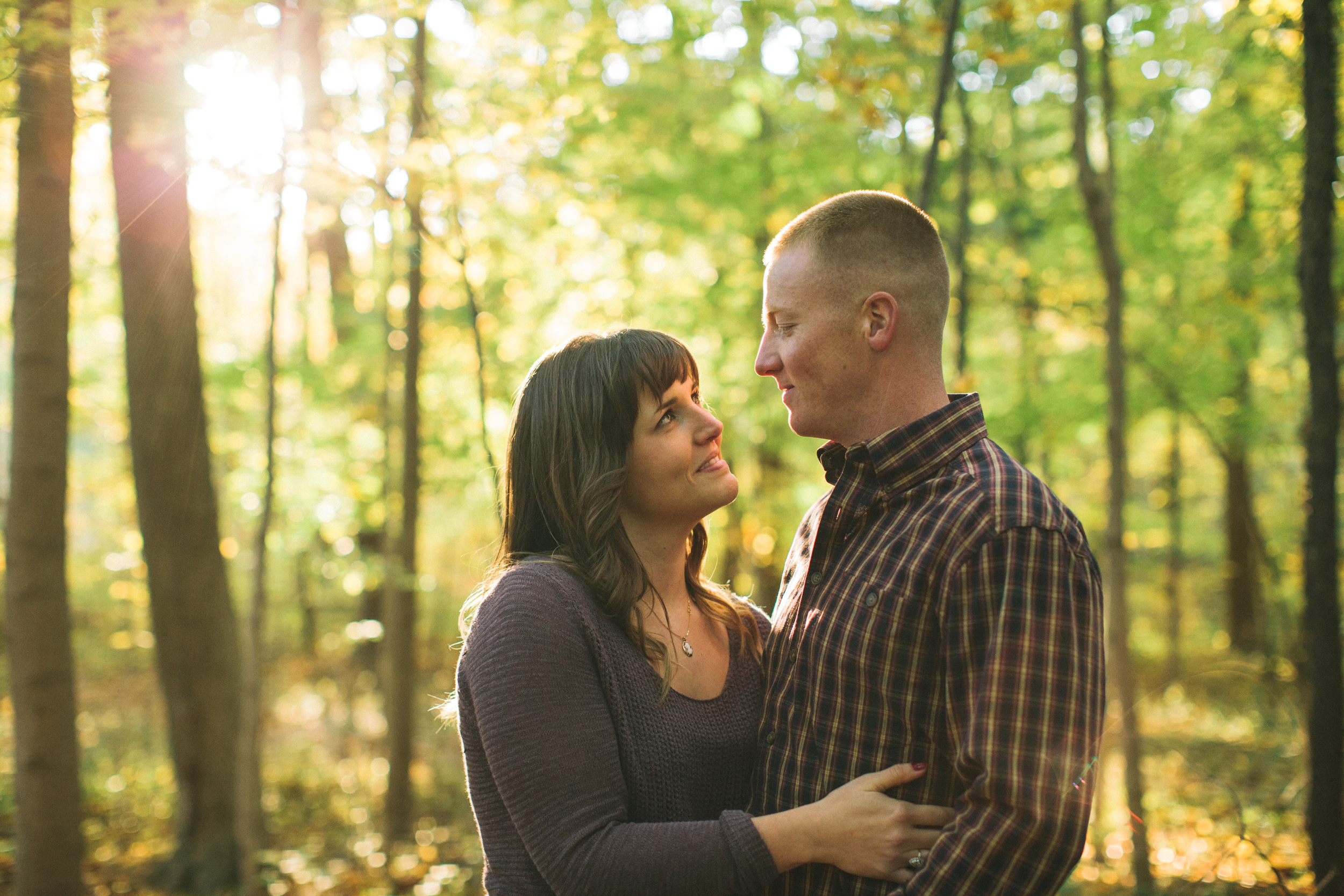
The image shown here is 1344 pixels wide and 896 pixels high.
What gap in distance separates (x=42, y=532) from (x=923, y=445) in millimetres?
3595

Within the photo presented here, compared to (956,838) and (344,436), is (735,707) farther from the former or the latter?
(344,436)

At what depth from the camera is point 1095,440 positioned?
575 inches

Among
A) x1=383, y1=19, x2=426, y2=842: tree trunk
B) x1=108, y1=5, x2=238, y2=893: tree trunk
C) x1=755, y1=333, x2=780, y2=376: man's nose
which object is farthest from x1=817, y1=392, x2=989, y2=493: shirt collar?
x1=383, y1=19, x2=426, y2=842: tree trunk

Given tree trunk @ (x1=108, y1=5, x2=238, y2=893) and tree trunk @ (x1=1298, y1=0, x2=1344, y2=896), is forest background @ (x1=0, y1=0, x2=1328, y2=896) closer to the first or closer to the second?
tree trunk @ (x1=108, y1=5, x2=238, y2=893)

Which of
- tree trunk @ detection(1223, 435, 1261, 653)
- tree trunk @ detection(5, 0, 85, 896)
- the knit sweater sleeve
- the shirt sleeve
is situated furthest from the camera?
tree trunk @ detection(1223, 435, 1261, 653)

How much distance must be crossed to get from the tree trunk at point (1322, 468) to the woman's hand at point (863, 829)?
9.48 feet

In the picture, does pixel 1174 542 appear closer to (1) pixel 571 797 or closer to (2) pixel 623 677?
(2) pixel 623 677

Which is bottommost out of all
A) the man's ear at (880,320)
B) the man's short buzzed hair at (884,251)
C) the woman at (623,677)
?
the woman at (623,677)

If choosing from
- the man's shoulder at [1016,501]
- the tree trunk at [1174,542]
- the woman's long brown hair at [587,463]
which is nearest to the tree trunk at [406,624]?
the woman's long brown hair at [587,463]

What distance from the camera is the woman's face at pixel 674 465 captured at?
2.10 metres

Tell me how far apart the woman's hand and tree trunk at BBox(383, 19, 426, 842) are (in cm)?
561

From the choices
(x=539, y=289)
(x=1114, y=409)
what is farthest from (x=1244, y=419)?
(x=539, y=289)

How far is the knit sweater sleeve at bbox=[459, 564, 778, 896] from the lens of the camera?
166cm

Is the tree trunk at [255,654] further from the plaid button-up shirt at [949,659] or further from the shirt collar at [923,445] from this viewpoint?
the shirt collar at [923,445]
